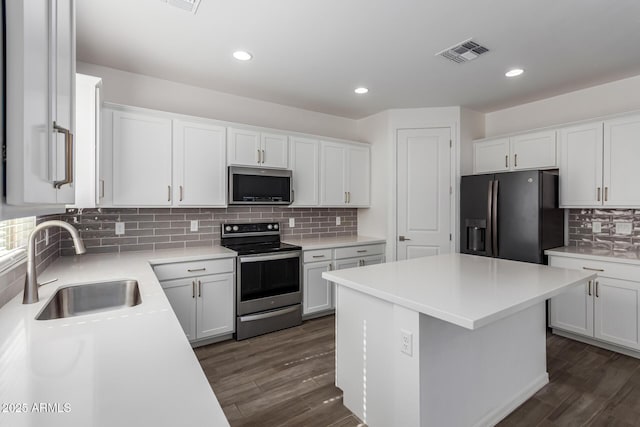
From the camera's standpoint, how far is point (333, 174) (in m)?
4.14

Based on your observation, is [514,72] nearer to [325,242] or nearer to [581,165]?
[581,165]

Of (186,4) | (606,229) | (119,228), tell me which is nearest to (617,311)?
(606,229)

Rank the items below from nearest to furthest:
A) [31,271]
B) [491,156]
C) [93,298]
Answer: [31,271] < [93,298] < [491,156]

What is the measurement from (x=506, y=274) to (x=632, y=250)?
7.39ft

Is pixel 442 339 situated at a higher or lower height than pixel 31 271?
lower

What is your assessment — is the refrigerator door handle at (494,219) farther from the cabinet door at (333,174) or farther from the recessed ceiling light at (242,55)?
the recessed ceiling light at (242,55)

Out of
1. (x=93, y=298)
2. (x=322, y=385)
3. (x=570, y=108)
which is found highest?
(x=570, y=108)

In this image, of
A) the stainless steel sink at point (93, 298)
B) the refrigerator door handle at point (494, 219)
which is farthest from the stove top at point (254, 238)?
the refrigerator door handle at point (494, 219)

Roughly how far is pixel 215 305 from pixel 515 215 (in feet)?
10.4

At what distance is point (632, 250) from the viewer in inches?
126

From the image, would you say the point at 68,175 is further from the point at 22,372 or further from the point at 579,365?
the point at 579,365

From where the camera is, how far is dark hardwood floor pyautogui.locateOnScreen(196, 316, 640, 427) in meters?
2.02

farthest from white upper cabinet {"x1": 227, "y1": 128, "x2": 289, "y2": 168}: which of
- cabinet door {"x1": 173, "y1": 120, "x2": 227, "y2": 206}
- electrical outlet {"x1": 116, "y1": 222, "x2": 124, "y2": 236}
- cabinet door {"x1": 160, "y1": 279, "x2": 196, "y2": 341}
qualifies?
cabinet door {"x1": 160, "y1": 279, "x2": 196, "y2": 341}

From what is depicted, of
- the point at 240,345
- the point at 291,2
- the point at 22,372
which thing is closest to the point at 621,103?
the point at 291,2
